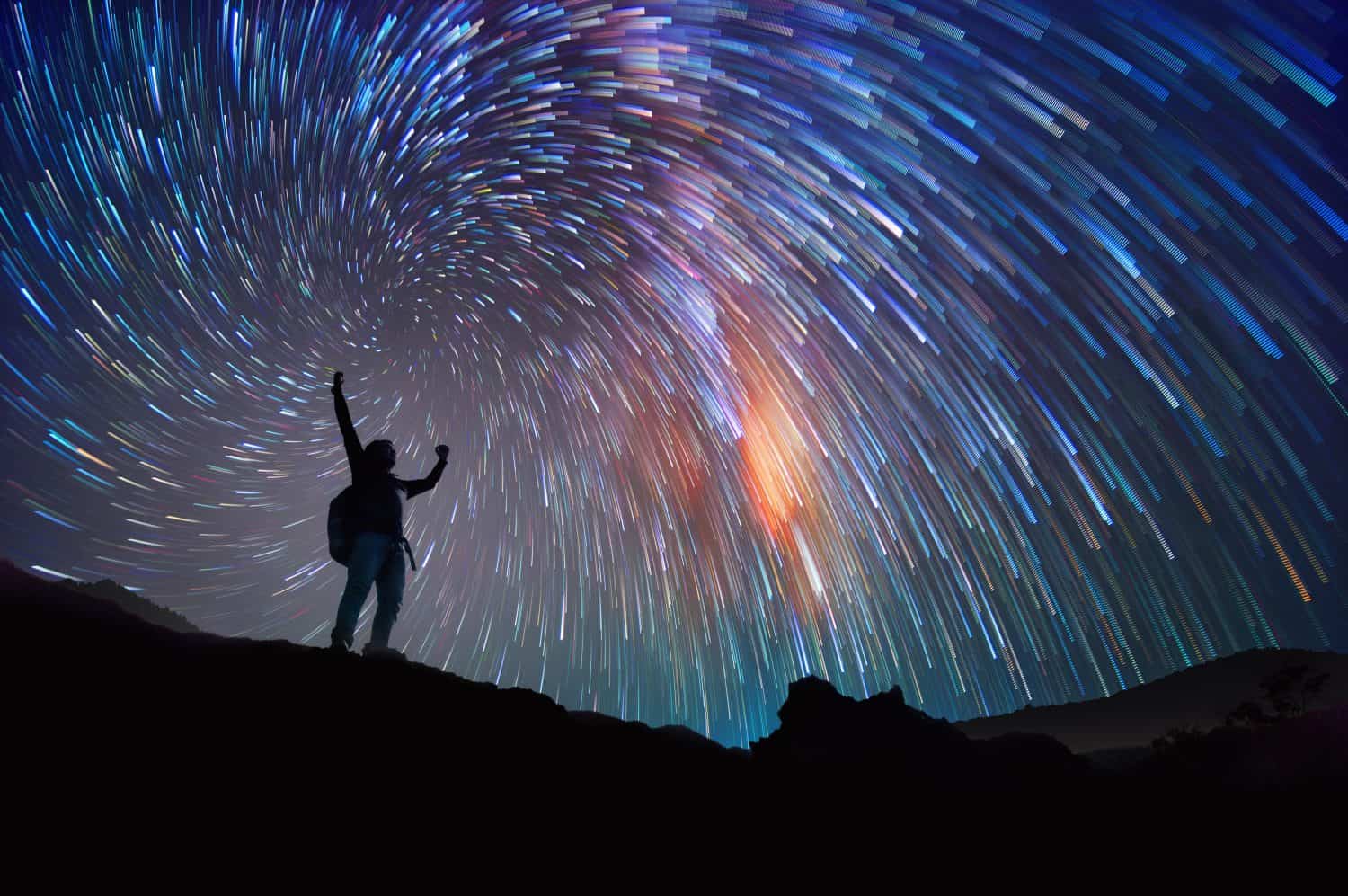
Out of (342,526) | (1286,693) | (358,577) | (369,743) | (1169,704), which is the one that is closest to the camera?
(369,743)

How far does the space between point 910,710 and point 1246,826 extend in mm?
4949

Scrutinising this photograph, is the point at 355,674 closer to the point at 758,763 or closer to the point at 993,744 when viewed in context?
the point at 758,763

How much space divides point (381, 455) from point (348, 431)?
0.61 meters

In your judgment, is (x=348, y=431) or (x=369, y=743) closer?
(x=369, y=743)

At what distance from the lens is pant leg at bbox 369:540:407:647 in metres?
8.98

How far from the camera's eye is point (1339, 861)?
21.4 ft

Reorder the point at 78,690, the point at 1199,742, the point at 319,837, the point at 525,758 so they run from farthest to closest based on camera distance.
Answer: the point at 1199,742 → the point at 525,758 → the point at 78,690 → the point at 319,837

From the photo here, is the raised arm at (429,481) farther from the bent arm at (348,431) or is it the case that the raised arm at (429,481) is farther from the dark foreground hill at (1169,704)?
the dark foreground hill at (1169,704)

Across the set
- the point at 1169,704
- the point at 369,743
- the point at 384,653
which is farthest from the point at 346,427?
the point at 1169,704

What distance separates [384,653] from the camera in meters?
7.88

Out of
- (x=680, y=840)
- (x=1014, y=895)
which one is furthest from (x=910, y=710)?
(x=680, y=840)

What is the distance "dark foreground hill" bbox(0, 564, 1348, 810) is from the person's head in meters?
2.79

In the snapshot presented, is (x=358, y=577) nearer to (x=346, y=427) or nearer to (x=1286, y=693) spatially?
(x=346, y=427)

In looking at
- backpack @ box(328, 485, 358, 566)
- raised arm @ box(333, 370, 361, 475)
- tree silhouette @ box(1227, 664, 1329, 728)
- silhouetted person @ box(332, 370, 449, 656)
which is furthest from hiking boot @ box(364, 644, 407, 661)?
tree silhouette @ box(1227, 664, 1329, 728)
